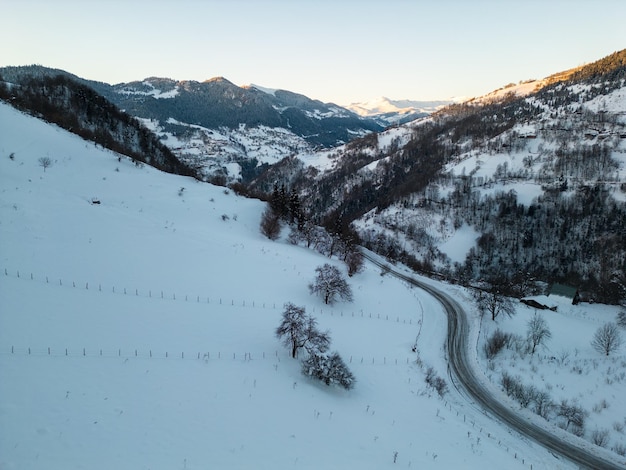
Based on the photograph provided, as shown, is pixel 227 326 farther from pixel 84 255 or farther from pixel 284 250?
pixel 284 250

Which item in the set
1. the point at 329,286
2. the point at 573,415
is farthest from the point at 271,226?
the point at 573,415

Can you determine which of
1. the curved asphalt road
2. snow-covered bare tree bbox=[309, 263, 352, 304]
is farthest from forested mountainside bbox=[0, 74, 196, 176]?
the curved asphalt road

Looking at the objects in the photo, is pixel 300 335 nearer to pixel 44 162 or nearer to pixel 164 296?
pixel 164 296

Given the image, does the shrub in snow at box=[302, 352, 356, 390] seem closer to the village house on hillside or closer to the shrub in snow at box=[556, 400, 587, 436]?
the shrub in snow at box=[556, 400, 587, 436]

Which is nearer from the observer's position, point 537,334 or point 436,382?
point 436,382

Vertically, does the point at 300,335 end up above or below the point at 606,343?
above

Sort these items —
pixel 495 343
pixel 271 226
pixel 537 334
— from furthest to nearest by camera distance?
pixel 271 226
pixel 537 334
pixel 495 343
